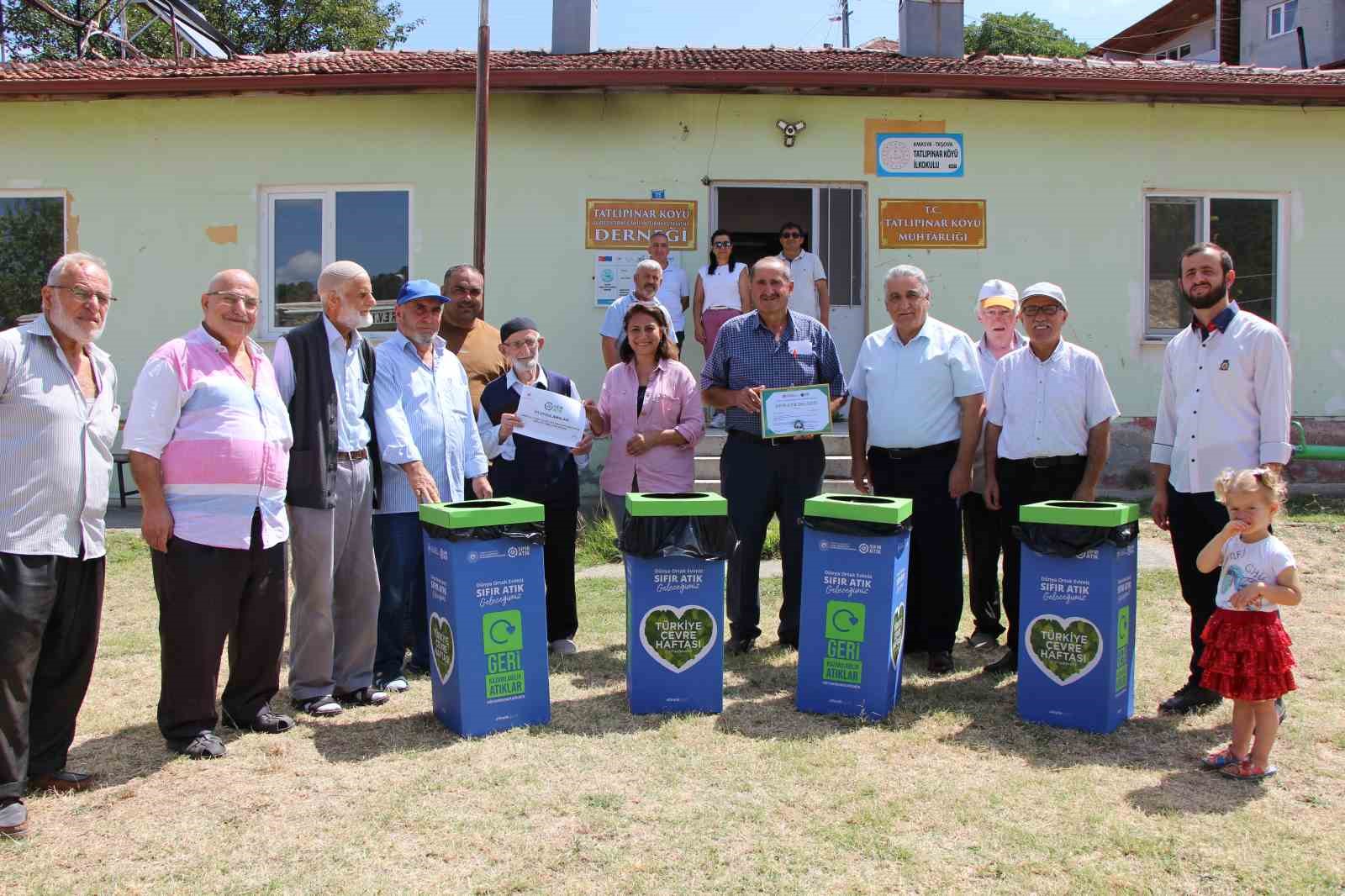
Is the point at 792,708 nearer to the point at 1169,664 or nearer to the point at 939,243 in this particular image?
the point at 1169,664

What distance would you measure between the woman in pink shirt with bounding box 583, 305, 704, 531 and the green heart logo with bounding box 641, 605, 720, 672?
1.04 m

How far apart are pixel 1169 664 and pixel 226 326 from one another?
472cm

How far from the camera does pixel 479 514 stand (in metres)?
4.48

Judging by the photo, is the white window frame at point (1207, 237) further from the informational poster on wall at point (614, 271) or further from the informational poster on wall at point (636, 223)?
the informational poster on wall at point (614, 271)

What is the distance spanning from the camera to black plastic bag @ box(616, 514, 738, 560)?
473 centimetres

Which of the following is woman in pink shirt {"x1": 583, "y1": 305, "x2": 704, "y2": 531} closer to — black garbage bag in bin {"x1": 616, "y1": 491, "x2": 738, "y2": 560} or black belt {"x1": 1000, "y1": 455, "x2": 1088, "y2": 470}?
black garbage bag in bin {"x1": 616, "y1": 491, "x2": 738, "y2": 560}

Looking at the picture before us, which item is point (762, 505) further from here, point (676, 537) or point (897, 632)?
point (897, 632)

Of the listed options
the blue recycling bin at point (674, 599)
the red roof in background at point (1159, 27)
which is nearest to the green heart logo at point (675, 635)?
the blue recycling bin at point (674, 599)

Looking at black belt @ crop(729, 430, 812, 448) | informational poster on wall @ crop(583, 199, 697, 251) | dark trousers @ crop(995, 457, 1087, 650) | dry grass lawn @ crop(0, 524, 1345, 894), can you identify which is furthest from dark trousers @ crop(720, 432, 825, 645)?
informational poster on wall @ crop(583, 199, 697, 251)

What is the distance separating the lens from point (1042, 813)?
367 centimetres

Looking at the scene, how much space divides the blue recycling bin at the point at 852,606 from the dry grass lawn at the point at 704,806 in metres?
0.14

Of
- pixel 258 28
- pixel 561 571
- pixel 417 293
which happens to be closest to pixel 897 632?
pixel 561 571

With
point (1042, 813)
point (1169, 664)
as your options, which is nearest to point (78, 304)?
point (1042, 813)

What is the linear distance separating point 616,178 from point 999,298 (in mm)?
5298
